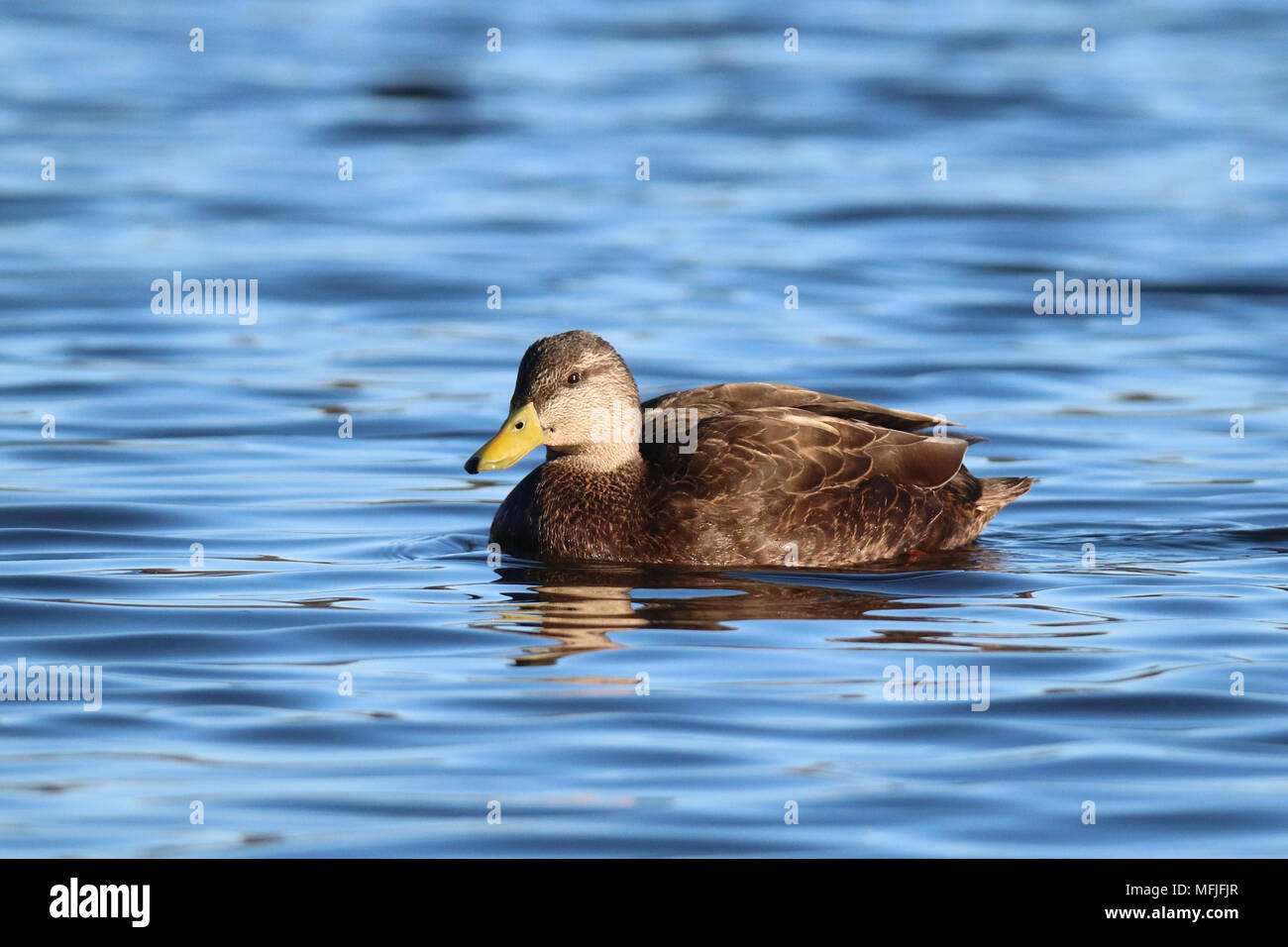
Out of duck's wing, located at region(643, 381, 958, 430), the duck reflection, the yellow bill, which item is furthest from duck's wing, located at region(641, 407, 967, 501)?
the yellow bill

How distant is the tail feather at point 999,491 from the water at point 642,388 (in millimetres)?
282

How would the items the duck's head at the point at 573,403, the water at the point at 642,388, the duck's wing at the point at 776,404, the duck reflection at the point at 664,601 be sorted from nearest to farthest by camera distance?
the water at the point at 642,388, the duck reflection at the point at 664,601, the duck's head at the point at 573,403, the duck's wing at the point at 776,404

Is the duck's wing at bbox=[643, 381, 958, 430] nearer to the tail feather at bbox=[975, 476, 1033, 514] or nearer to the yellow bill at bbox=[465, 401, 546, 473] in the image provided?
the tail feather at bbox=[975, 476, 1033, 514]

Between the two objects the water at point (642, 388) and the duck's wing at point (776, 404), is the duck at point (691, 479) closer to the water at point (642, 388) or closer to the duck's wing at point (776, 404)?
the duck's wing at point (776, 404)

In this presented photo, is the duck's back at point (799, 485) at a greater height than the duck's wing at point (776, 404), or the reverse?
the duck's wing at point (776, 404)

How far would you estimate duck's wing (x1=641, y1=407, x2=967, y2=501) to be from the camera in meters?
9.59

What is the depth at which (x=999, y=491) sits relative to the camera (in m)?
10.6

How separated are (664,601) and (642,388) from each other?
5339mm

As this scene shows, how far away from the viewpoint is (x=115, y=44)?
28.6m

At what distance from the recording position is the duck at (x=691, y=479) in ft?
31.3

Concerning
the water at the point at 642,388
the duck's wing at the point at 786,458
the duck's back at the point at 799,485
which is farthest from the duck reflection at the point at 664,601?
the duck's wing at the point at 786,458

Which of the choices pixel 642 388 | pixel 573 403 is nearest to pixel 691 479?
pixel 573 403

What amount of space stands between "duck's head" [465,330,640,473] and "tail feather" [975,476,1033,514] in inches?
75.3

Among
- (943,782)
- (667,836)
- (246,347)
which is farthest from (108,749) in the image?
(246,347)
